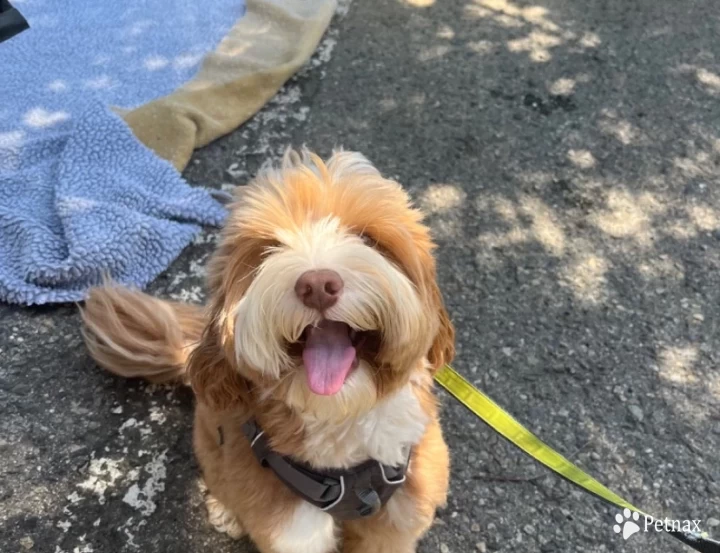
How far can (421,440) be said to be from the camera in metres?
2.00

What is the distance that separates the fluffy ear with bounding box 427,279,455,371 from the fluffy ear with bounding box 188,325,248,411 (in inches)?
18.6

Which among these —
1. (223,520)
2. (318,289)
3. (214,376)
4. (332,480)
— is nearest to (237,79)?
(223,520)

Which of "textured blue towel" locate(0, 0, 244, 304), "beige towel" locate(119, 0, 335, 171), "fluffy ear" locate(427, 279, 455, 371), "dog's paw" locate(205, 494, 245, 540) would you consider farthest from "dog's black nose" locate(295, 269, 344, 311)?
"beige towel" locate(119, 0, 335, 171)

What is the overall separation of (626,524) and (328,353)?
140 cm

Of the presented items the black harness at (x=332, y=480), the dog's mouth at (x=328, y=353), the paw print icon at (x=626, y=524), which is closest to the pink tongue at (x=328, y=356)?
the dog's mouth at (x=328, y=353)

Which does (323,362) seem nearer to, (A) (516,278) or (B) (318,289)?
(B) (318,289)

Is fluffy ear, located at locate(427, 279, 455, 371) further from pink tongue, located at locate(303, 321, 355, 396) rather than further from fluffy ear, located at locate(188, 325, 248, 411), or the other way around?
fluffy ear, located at locate(188, 325, 248, 411)

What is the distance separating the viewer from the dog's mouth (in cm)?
153

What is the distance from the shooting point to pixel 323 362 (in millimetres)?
1541

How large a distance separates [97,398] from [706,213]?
2.79 metres

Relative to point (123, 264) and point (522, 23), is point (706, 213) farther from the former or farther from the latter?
point (123, 264)

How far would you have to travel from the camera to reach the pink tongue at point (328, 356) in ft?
5.01

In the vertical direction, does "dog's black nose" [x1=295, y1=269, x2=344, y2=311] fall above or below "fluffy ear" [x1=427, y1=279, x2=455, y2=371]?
above

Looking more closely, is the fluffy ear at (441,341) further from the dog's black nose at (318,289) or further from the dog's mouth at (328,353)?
the dog's black nose at (318,289)
